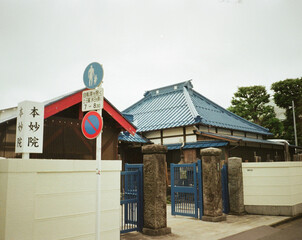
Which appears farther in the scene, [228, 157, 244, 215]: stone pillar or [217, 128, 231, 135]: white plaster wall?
[217, 128, 231, 135]: white plaster wall

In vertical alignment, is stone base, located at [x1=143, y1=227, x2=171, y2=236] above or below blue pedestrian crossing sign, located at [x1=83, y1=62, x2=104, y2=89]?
below

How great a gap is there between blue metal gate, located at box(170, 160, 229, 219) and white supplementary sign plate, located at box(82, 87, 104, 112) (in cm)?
570

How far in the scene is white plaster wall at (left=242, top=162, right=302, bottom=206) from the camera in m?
10.4

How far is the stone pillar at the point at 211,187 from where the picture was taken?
9.27 meters

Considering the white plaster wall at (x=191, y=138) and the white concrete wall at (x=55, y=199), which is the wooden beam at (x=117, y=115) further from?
the white plaster wall at (x=191, y=138)

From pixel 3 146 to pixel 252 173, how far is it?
29.1ft

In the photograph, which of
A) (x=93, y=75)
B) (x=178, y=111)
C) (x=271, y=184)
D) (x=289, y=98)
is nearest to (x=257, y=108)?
(x=289, y=98)

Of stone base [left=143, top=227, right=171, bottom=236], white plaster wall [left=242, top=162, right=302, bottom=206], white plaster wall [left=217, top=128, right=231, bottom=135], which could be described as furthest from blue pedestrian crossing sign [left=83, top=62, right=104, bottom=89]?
white plaster wall [left=217, top=128, right=231, bottom=135]

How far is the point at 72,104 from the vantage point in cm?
997

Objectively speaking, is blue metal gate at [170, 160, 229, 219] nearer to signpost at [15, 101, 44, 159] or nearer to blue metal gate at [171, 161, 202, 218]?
blue metal gate at [171, 161, 202, 218]

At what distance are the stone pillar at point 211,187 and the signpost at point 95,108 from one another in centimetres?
543

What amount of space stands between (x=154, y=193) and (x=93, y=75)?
379 cm

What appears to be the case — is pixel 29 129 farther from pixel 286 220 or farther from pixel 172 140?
pixel 172 140

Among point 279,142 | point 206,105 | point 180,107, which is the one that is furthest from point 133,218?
point 279,142
